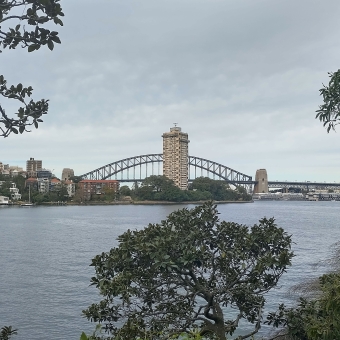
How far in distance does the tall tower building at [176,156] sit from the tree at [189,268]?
131 metres

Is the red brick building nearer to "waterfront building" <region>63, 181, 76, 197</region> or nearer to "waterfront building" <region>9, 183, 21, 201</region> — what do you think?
"waterfront building" <region>63, 181, 76, 197</region>

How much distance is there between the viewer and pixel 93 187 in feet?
358

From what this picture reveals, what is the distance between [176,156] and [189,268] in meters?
135

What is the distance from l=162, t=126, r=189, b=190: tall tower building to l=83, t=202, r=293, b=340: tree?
131 metres

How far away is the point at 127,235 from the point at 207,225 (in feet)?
4.19

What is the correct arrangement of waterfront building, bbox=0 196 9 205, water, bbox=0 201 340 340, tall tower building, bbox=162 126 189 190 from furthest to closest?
tall tower building, bbox=162 126 189 190
waterfront building, bbox=0 196 9 205
water, bbox=0 201 340 340

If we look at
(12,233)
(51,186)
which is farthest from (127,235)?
(51,186)

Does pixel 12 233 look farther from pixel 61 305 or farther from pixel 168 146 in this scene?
pixel 168 146

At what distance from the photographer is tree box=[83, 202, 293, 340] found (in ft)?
18.7

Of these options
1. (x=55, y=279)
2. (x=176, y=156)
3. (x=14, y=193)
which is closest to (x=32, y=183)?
(x=14, y=193)

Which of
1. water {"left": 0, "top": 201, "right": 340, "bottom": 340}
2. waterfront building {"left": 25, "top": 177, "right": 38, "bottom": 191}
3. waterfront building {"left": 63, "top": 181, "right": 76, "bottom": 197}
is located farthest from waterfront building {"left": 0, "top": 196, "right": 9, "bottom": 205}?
water {"left": 0, "top": 201, "right": 340, "bottom": 340}

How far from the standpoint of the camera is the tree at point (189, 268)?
5.70 metres

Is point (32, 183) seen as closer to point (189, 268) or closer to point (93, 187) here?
point (93, 187)

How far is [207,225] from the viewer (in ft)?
21.4
